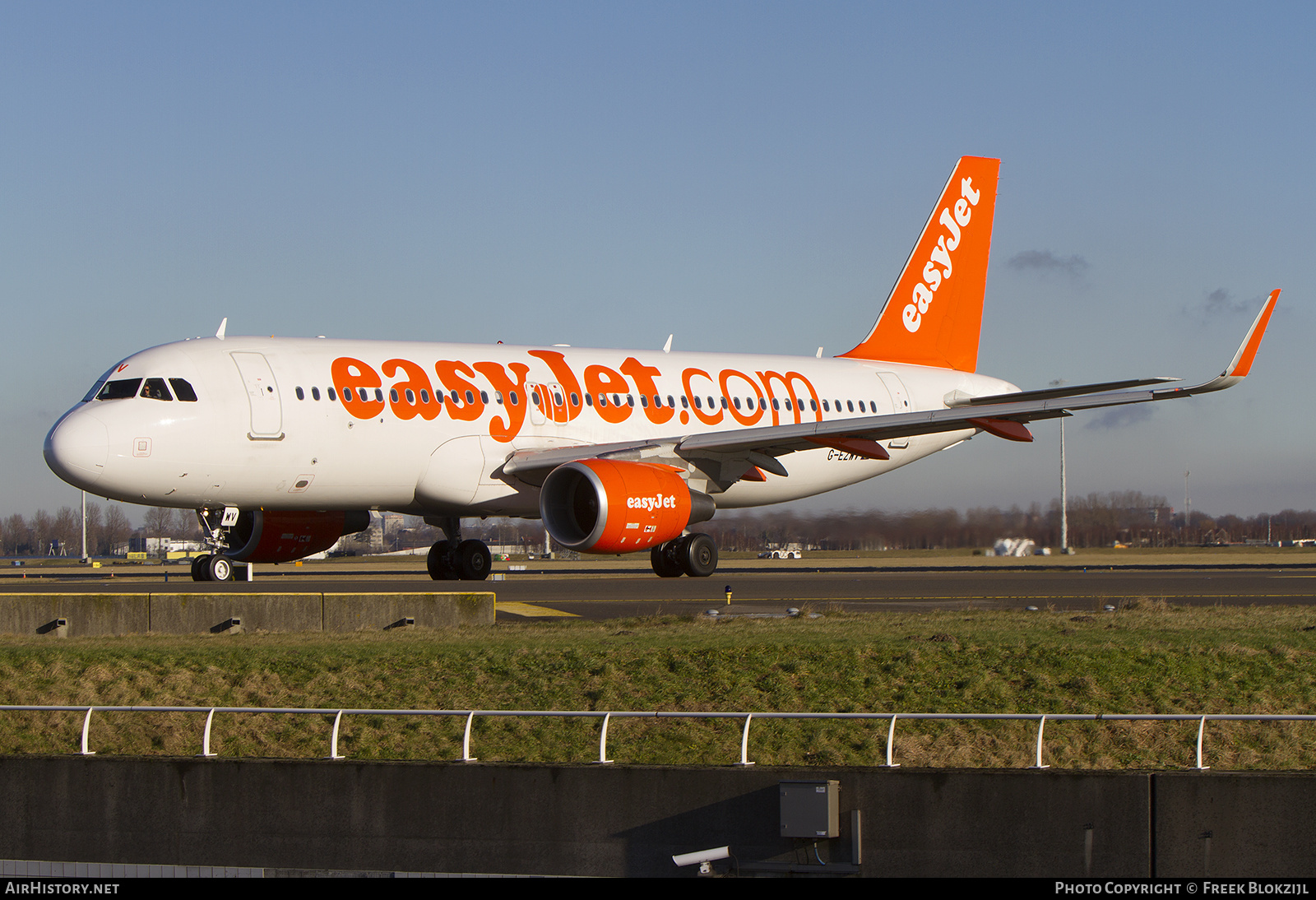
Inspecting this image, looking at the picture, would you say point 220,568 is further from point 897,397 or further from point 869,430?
point 897,397

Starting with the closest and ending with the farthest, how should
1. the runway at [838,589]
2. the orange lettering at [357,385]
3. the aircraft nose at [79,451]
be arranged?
the aircraft nose at [79,451] → the orange lettering at [357,385] → the runway at [838,589]

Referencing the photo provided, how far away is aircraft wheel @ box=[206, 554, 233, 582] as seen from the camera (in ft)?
89.6

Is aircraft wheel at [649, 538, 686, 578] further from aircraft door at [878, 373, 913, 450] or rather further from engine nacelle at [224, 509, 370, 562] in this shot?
aircraft door at [878, 373, 913, 450]

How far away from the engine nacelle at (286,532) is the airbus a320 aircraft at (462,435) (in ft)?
0.12

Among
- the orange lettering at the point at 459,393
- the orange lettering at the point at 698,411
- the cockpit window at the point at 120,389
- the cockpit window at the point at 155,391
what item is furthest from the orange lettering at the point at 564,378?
the cockpit window at the point at 120,389

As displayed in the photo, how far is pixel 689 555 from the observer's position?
28.4 meters

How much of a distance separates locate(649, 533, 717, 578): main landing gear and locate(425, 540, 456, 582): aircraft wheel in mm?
4698

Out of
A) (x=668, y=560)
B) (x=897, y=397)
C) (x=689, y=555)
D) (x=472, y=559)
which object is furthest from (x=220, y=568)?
(x=897, y=397)

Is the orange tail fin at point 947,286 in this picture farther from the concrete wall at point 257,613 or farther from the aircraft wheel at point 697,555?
the concrete wall at point 257,613

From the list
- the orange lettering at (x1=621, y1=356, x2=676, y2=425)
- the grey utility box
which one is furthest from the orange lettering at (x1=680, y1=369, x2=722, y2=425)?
the grey utility box

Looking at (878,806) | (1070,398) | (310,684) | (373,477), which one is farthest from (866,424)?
(878,806)

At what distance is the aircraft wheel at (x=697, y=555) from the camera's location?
2844 cm
